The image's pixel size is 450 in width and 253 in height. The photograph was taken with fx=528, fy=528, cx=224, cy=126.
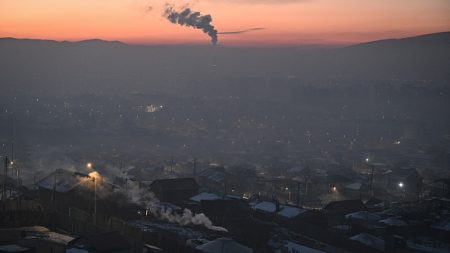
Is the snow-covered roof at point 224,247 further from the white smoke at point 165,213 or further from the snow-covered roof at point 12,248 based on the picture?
the snow-covered roof at point 12,248

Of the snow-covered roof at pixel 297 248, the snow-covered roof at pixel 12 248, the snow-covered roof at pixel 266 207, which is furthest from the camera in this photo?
the snow-covered roof at pixel 266 207

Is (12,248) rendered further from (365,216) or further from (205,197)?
(365,216)

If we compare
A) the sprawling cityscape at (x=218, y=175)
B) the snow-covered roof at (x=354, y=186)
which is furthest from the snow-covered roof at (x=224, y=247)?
the snow-covered roof at (x=354, y=186)

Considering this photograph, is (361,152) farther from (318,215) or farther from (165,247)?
(165,247)

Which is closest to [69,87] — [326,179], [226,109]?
[226,109]

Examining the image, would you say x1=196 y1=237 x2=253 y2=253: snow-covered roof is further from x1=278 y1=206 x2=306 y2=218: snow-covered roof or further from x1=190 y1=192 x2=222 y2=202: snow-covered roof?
x1=190 y1=192 x2=222 y2=202: snow-covered roof
